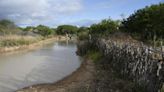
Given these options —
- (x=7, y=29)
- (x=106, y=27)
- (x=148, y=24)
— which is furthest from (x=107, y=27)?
(x=7, y=29)

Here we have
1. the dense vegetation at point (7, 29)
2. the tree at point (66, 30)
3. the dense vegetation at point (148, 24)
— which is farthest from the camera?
the tree at point (66, 30)

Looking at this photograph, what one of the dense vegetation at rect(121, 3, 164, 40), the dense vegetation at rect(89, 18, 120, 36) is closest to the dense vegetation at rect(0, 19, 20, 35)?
the dense vegetation at rect(89, 18, 120, 36)

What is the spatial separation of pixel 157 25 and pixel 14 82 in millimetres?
18941

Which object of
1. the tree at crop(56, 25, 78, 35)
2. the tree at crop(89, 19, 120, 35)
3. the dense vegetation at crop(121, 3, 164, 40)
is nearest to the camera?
the dense vegetation at crop(121, 3, 164, 40)

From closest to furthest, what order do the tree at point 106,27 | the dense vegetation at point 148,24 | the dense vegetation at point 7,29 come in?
the dense vegetation at point 148,24 → the tree at point 106,27 → the dense vegetation at point 7,29

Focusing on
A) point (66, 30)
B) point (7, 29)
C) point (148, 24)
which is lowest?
point (66, 30)

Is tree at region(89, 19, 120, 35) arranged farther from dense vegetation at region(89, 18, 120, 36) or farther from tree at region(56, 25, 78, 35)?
tree at region(56, 25, 78, 35)

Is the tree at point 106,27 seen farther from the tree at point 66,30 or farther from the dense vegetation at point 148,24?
the tree at point 66,30

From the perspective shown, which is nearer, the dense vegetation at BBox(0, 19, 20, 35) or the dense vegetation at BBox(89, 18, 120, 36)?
the dense vegetation at BBox(89, 18, 120, 36)

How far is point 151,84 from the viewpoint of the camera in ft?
33.1

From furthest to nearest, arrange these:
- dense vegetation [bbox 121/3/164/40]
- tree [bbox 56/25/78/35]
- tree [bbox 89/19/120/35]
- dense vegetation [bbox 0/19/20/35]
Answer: tree [bbox 56/25/78/35]
dense vegetation [bbox 0/19/20/35]
tree [bbox 89/19/120/35]
dense vegetation [bbox 121/3/164/40]

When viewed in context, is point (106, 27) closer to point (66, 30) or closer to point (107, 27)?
point (107, 27)

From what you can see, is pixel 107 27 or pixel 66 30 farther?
pixel 66 30

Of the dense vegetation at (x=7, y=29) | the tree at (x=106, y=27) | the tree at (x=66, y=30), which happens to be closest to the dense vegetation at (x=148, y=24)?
the tree at (x=106, y=27)
